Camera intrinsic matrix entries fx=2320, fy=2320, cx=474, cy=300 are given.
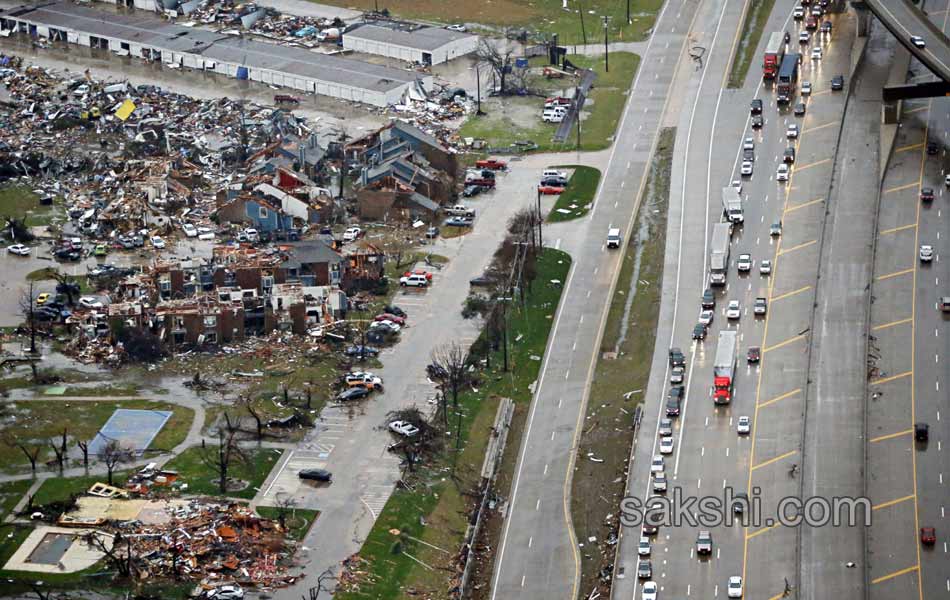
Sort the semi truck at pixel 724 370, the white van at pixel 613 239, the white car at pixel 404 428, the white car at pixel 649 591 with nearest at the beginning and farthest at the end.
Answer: the white car at pixel 649 591 → the white car at pixel 404 428 → the semi truck at pixel 724 370 → the white van at pixel 613 239

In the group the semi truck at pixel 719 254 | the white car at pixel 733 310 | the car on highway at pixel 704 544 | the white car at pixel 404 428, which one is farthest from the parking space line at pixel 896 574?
the semi truck at pixel 719 254

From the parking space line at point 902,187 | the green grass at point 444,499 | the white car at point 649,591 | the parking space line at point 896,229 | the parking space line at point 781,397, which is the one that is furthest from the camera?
the parking space line at point 902,187

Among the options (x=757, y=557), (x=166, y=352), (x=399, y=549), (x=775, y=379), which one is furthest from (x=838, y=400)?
(x=166, y=352)

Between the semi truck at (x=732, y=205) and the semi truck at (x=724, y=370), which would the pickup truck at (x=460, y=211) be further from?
the semi truck at (x=724, y=370)

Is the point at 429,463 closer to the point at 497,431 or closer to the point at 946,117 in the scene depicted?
the point at 497,431

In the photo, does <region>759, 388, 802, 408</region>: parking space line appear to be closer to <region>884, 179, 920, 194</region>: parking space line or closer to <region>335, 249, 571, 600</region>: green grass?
<region>335, 249, 571, 600</region>: green grass

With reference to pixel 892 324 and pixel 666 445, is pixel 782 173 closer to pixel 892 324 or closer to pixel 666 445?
pixel 892 324

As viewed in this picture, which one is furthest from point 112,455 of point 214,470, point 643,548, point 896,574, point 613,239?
point 896,574
